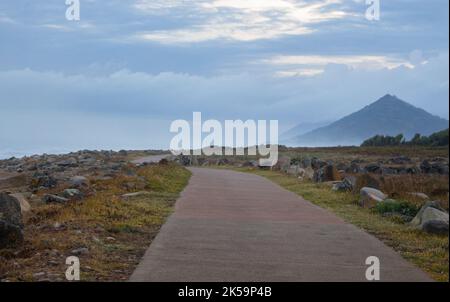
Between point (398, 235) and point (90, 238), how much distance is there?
5889 millimetres

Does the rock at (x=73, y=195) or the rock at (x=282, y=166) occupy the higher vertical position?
the rock at (x=73, y=195)

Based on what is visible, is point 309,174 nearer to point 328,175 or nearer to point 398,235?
point 328,175

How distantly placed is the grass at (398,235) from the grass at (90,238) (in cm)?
434

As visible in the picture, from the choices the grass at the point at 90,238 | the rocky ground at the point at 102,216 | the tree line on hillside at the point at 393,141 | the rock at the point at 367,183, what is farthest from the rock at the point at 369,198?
the tree line on hillside at the point at 393,141

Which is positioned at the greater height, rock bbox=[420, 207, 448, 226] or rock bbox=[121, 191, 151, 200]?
rock bbox=[420, 207, 448, 226]

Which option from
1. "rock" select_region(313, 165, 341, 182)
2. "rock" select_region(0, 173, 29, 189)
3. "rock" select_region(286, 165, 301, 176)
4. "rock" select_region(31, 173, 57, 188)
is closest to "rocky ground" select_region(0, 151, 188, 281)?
"rock" select_region(31, 173, 57, 188)

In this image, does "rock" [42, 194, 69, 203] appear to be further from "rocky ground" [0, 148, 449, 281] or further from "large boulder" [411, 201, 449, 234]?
"large boulder" [411, 201, 449, 234]

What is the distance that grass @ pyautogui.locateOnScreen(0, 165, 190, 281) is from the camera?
380 inches

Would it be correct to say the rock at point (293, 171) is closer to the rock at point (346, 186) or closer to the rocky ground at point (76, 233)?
the rock at point (346, 186)

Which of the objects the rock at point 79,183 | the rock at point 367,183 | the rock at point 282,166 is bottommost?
the rock at point 282,166

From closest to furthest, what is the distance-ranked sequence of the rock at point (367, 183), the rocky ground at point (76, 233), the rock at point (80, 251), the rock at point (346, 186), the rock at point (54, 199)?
the rocky ground at point (76, 233) < the rock at point (80, 251) < the rock at point (54, 199) < the rock at point (367, 183) < the rock at point (346, 186)

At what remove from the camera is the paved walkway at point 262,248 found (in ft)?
31.7

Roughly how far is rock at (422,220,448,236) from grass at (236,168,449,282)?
14cm

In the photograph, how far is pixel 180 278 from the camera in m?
9.12
